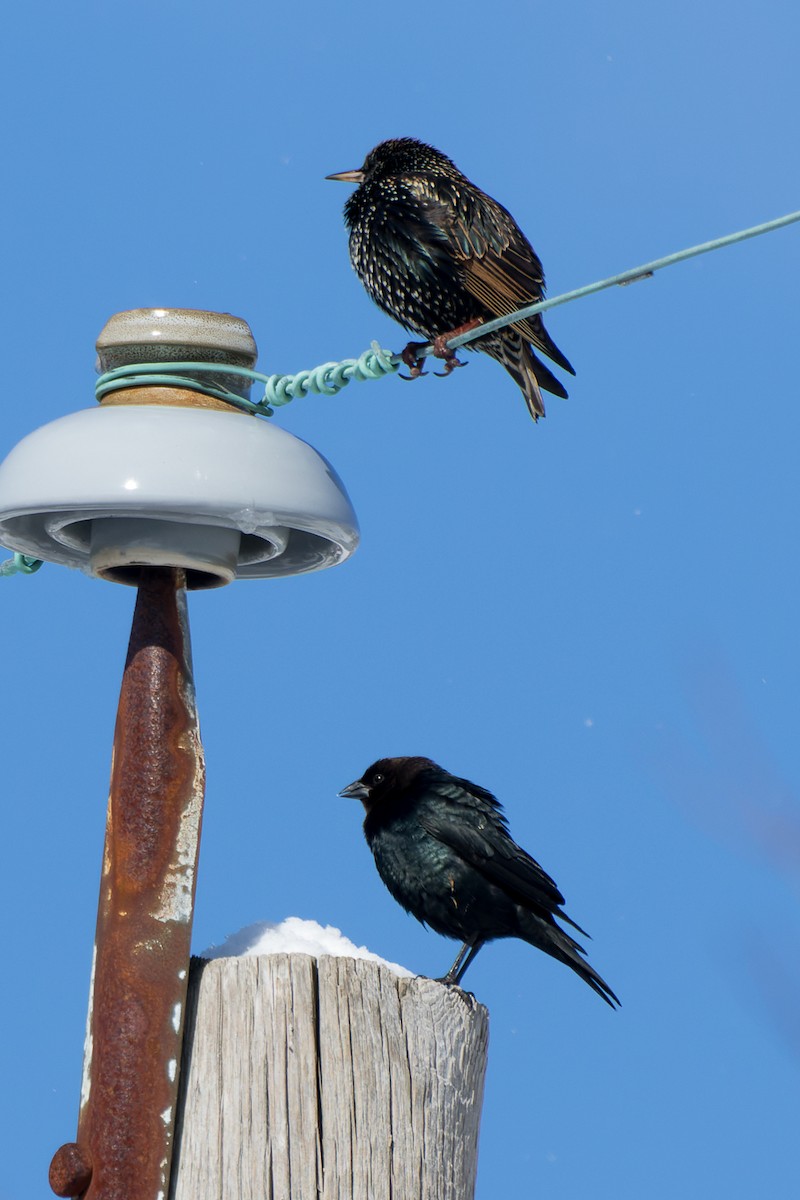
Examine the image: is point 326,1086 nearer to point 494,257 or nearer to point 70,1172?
point 70,1172

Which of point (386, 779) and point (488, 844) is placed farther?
point (386, 779)

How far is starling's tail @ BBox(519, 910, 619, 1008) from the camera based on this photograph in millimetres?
4668

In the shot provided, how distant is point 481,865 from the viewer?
4.86 meters

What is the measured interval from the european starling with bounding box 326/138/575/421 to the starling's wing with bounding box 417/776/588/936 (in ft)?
4.53

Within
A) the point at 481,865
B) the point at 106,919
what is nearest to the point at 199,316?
the point at 106,919

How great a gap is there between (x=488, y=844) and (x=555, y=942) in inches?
13.6

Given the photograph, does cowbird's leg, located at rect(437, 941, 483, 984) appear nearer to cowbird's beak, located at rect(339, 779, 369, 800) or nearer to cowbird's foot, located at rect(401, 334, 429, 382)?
cowbird's beak, located at rect(339, 779, 369, 800)

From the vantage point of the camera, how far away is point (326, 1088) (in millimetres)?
3018

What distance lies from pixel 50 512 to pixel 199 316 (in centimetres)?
59

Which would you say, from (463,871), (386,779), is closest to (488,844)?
(463,871)

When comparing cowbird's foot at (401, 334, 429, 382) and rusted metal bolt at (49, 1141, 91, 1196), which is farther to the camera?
cowbird's foot at (401, 334, 429, 382)

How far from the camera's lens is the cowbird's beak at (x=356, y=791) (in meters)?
5.37

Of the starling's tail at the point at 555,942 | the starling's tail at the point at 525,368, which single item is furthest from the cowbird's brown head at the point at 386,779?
the starling's tail at the point at 525,368

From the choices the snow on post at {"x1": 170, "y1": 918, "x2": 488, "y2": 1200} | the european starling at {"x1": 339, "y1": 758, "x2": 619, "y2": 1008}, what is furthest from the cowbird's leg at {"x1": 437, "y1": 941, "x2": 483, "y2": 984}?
the snow on post at {"x1": 170, "y1": 918, "x2": 488, "y2": 1200}
